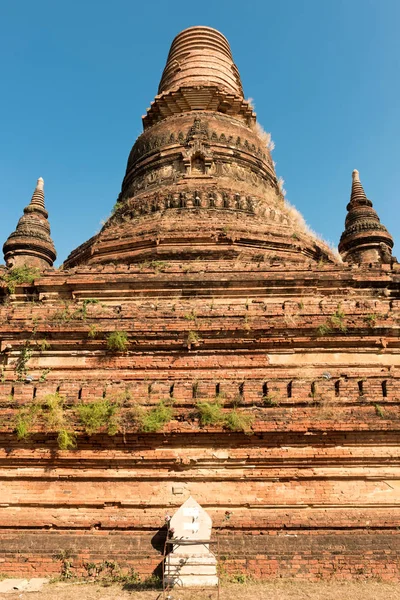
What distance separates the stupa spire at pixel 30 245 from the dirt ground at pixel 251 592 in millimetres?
12736

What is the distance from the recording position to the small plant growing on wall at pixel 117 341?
34.1 ft

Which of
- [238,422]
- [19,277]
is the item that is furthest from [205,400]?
[19,277]

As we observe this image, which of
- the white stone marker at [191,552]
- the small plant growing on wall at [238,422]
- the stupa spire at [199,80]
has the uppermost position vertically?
the stupa spire at [199,80]

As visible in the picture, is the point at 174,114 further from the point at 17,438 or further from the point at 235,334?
the point at 17,438

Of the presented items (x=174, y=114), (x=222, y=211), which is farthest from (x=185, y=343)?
(x=174, y=114)

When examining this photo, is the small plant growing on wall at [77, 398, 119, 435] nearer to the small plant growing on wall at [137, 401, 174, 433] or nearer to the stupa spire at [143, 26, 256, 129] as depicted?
the small plant growing on wall at [137, 401, 174, 433]

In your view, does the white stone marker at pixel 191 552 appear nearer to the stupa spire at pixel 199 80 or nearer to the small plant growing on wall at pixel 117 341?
the small plant growing on wall at pixel 117 341

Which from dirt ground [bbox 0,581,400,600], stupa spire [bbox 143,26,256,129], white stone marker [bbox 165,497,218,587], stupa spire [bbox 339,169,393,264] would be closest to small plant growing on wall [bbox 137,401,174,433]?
white stone marker [bbox 165,497,218,587]

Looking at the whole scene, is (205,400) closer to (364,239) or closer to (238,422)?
(238,422)

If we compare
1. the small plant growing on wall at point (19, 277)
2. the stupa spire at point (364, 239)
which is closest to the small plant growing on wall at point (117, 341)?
the small plant growing on wall at point (19, 277)

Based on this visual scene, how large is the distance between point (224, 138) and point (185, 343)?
1141 cm

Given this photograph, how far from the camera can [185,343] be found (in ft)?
34.5

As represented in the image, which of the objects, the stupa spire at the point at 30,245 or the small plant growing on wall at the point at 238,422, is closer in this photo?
the small plant growing on wall at the point at 238,422

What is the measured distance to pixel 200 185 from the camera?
1716 cm
